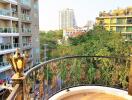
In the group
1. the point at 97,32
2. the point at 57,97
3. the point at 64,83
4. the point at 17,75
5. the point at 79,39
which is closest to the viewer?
the point at 17,75

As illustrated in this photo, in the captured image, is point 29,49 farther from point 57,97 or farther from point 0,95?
point 57,97

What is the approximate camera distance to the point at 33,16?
25.2 metres

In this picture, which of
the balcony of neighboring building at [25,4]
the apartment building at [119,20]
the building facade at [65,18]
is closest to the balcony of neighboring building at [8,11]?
the balcony of neighboring building at [25,4]

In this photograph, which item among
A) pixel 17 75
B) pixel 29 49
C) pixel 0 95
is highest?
pixel 17 75

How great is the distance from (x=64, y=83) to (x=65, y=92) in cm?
87

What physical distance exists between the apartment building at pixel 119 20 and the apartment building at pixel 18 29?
14331 millimetres

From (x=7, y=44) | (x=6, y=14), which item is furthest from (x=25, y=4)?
(x=7, y=44)

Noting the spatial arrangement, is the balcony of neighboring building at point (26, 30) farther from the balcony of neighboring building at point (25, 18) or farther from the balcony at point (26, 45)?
the balcony at point (26, 45)

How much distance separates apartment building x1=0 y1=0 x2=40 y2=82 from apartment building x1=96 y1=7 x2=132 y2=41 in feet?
47.0

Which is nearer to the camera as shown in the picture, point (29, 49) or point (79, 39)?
point (79, 39)

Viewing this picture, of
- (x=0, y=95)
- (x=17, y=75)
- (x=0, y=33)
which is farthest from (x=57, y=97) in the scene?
(x=0, y=33)

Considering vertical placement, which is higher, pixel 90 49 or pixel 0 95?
pixel 90 49

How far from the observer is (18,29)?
21.3m

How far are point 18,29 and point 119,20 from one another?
20.6 m
